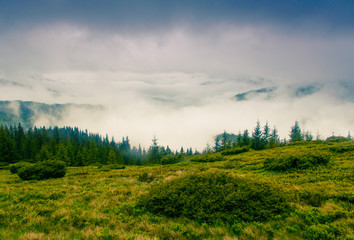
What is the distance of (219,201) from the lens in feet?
25.5

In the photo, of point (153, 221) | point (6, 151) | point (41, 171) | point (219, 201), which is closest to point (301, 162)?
point (219, 201)

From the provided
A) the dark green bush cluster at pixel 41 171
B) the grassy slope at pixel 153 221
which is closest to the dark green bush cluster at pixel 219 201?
the grassy slope at pixel 153 221

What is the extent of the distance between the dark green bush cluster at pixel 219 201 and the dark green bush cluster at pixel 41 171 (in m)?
17.2

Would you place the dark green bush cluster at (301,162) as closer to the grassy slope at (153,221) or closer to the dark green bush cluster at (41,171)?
the grassy slope at (153,221)

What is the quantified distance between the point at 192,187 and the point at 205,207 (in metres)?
1.80

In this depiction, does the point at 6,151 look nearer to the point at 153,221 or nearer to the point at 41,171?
the point at 41,171

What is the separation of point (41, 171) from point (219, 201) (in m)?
21.6

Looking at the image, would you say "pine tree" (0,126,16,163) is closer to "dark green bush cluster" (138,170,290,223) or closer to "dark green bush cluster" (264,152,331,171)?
"dark green bush cluster" (138,170,290,223)

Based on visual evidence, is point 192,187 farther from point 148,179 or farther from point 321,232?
point 148,179

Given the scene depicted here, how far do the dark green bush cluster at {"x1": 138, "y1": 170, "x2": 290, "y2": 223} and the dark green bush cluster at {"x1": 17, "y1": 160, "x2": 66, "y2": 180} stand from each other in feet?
56.4

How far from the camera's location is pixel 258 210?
6.97 meters

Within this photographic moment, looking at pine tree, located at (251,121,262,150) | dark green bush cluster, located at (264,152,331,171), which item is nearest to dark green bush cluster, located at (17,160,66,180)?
dark green bush cluster, located at (264,152,331,171)

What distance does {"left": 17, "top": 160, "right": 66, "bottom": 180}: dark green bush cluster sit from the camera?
18734 millimetres

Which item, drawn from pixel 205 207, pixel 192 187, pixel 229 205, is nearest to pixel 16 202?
pixel 192 187
